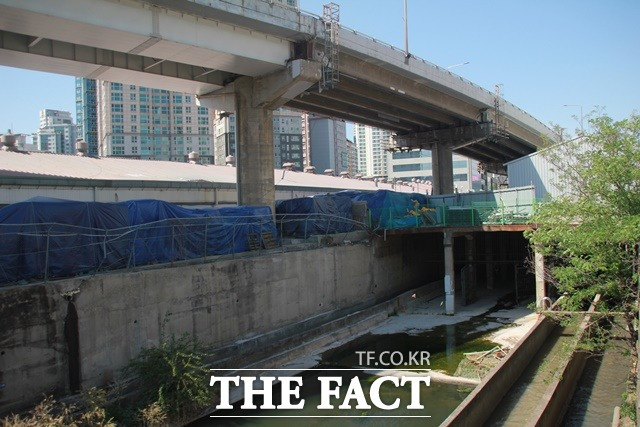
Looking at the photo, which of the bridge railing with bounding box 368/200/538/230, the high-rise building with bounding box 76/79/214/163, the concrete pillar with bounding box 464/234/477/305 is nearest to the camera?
the bridge railing with bounding box 368/200/538/230

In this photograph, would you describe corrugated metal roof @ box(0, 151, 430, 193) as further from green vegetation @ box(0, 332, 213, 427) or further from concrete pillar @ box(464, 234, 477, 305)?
concrete pillar @ box(464, 234, 477, 305)

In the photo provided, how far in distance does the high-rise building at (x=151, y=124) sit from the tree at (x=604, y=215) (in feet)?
357

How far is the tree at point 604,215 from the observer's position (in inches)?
532

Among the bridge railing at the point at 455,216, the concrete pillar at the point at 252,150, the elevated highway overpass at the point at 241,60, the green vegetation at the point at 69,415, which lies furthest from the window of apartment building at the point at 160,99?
the green vegetation at the point at 69,415

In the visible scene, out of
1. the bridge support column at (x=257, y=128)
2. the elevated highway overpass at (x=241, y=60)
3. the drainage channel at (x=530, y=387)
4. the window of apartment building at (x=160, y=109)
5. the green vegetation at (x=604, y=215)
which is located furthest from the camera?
the window of apartment building at (x=160, y=109)

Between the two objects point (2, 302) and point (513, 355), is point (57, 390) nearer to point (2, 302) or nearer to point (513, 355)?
point (2, 302)

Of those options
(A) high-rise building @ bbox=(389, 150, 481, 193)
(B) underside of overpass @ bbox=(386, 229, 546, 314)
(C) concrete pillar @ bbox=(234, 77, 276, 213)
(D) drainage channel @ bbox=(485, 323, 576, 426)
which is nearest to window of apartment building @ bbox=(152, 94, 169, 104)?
(A) high-rise building @ bbox=(389, 150, 481, 193)

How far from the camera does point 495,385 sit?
15.6 meters

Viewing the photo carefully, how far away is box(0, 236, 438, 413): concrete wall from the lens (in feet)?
45.1

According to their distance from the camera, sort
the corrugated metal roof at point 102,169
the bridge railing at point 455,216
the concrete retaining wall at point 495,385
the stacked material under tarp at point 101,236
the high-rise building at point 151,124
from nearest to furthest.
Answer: the concrete retaining wall at point 495,385, the stacked material under tarp at point 101,236, the corrugated metal roof at point 102,169, the bridge railing at point 455,216, the high-rise building at point 151,124

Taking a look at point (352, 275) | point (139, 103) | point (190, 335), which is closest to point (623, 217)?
point (190, 335)

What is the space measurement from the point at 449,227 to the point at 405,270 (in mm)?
5788

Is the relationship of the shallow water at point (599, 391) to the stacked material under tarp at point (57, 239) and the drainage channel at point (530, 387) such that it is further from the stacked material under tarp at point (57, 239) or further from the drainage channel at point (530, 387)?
the stacked material under tarp at point (57, 239)

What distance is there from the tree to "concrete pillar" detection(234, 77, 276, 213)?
15.7 meters
